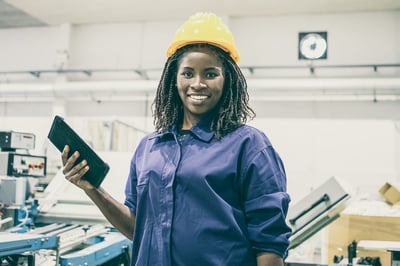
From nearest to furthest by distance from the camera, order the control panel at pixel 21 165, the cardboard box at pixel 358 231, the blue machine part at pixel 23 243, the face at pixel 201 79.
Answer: the face at pixel 201 79 < the blue machine part at pixel 23 243 < the control panel at pixel 21 165 < the cardboard box at pixel 358 231

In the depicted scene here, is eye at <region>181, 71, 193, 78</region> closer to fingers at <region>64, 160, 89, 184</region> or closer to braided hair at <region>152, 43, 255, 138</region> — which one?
braided hair at <region>152, 43, 255, 138</region>

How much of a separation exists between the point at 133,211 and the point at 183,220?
0.78 ft

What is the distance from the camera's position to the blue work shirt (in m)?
0.97

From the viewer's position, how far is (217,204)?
0.97m

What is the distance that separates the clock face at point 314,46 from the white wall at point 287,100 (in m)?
0.20

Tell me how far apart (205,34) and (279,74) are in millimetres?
4849

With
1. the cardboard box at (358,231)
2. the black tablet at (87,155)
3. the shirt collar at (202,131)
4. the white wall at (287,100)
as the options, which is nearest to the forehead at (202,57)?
the shirt collar at (202,131)

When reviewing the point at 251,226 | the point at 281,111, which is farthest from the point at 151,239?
the point at 281,111

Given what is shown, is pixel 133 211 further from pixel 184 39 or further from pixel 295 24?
pixel 295 24

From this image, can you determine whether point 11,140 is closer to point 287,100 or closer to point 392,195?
point 392,195

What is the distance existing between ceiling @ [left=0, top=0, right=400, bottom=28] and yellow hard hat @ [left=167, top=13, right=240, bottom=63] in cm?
448

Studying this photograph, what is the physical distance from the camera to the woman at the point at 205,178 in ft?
3.20

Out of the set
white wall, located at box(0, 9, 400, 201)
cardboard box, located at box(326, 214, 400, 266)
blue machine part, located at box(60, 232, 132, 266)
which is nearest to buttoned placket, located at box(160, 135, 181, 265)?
blue machine part, located at box(60, 232, 132, 266)

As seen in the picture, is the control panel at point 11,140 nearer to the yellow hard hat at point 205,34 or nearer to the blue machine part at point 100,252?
the blue machine part at point 100,252
